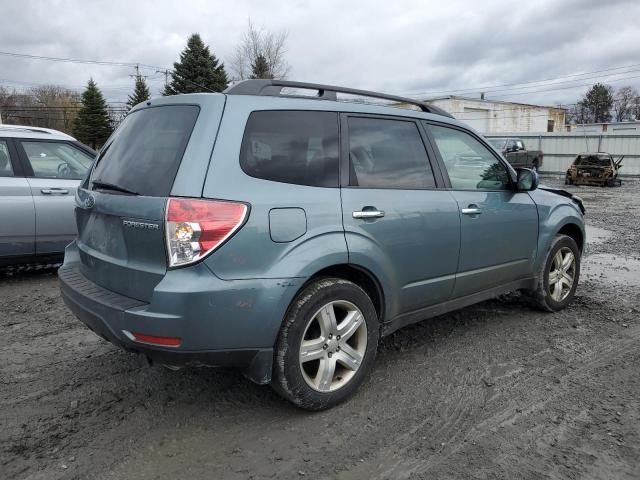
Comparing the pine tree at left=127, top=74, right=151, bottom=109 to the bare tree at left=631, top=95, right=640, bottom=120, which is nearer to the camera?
the pine tree at left=127, top=74, right=151, bottom=109

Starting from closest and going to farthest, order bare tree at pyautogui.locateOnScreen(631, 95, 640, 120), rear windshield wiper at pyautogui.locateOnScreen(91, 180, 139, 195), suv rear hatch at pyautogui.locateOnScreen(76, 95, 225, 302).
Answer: suv rear hatch at pyautogui.locateOnScreen(76, 95, 225, 302)
rear windshield wiper at pyautogui.locateOnScreen(91, 180, 139, 195)
bare tree at pyautogui.locateOnScreen(631, 95, 640, 120)

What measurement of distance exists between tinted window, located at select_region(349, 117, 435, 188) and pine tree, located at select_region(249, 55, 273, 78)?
126ft

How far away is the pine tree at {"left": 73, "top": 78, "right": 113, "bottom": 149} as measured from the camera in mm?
55188

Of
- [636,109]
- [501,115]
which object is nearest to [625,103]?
[636,109]

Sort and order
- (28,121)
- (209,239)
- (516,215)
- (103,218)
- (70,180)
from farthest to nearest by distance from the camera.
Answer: (28,121), (70,180), (516,215), (103,218), (209,239)

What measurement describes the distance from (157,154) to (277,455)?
5.67ft

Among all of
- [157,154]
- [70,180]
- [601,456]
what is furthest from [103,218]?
[70,180]

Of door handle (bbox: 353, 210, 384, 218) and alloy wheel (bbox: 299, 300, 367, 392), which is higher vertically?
door handle (bbox: 353, 210, 384, 218)

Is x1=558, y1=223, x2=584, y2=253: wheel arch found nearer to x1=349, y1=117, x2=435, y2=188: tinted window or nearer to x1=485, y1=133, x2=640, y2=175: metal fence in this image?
x1=349, y1=117, x2=435, y2=188: tinted window

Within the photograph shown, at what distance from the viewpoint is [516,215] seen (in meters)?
4.27

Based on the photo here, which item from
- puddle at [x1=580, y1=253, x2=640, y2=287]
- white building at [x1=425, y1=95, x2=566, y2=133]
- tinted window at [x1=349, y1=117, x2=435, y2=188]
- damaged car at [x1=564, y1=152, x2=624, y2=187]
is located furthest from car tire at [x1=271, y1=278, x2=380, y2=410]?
white building at [x1=425, y1=95, x2=566, y2=133]

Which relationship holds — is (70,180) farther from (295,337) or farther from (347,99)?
(295,337)

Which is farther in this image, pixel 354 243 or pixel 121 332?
pixel 354 243

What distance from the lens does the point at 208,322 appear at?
8.38 ft
